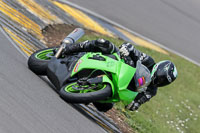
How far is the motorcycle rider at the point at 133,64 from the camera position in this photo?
629 cm

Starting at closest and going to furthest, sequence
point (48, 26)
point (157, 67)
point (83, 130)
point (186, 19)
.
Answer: point (83, 130)
point (157, 67)
point (48, 26)
point (186, 19)

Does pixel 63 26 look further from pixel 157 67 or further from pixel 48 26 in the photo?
pixel 157 67

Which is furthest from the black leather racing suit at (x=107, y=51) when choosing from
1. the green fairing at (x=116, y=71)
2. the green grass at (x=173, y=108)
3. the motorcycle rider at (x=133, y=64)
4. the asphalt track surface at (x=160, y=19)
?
the asphalt track surface at (x=160, y=19)

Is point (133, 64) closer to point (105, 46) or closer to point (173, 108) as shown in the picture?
point (105, 46)

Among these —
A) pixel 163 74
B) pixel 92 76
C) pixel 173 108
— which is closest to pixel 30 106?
pixel 92 76

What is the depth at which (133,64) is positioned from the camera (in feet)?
21.0

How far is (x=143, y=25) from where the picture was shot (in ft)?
46.4

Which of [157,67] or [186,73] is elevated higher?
[157,67]

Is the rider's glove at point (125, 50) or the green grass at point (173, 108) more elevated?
the rider's glove at point (125, 50)

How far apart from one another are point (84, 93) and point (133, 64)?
1.12 m

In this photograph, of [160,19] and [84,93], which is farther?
[160,19]

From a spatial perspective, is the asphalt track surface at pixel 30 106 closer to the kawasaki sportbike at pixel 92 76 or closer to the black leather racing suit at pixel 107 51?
the kawasaki sportbike at pixel 92 76

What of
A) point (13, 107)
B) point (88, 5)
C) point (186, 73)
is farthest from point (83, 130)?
point (88, 5)

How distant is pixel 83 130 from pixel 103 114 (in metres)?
1.76
